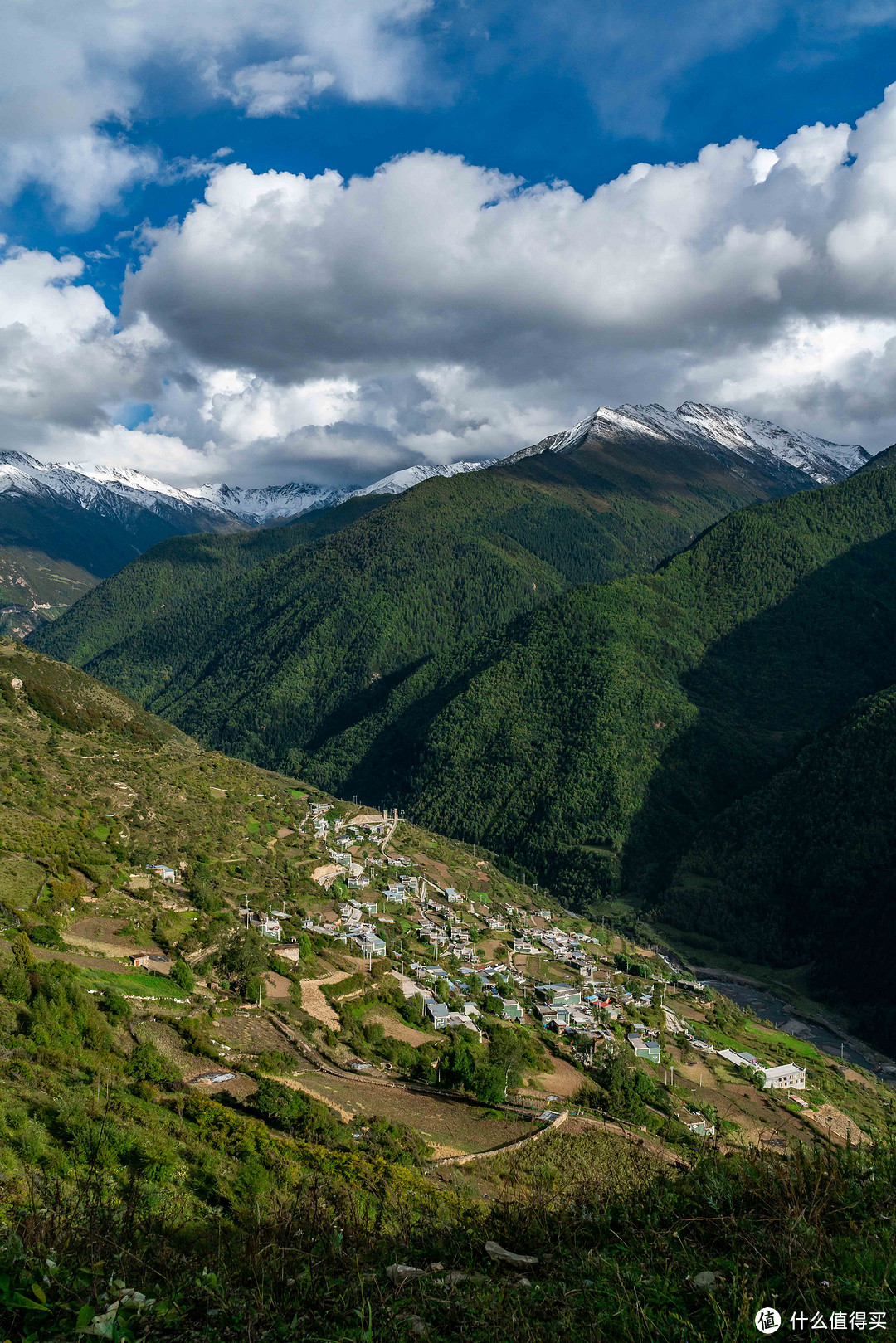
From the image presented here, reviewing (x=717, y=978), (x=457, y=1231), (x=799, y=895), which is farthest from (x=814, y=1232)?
(x=799, y=895)

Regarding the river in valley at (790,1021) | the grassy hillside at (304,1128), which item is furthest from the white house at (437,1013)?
the river in valley at (790,1021)

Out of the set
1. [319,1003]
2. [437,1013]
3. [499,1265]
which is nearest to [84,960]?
[319,1003]

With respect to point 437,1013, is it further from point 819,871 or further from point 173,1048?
point 819,871

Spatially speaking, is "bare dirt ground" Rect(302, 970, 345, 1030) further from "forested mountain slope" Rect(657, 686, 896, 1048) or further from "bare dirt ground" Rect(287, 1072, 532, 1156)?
"forested mountain slope" Rect(657, 686, 896, 1048)

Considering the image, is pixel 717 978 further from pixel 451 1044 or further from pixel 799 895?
pixel 451 1044

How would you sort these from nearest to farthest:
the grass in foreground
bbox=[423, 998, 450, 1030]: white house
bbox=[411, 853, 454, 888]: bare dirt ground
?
the grass in foreground < bbox=[423, 998, 450, 1030]: white house < bbox=[411, 853, 454, 888]: bare dirt ground

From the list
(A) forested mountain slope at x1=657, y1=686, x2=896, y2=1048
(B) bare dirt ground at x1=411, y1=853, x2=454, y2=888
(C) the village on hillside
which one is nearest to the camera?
(C) the village on hillside

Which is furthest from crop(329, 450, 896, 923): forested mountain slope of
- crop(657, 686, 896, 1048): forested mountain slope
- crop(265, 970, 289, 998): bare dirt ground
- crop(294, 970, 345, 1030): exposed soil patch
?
crop(265, 970, 289, 998): bare dirt ground
